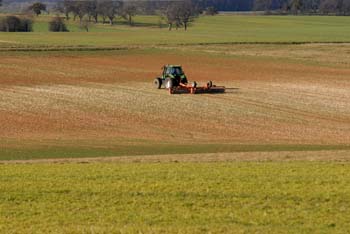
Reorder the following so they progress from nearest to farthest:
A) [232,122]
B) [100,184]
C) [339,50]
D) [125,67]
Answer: [100,184], [232,122], [125,67], [339,50]

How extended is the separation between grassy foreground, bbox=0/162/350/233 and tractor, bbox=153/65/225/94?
25760mm

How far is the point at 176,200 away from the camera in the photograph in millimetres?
13211

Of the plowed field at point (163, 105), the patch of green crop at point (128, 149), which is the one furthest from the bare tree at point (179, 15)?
the patch of green crop at point (128, 149)

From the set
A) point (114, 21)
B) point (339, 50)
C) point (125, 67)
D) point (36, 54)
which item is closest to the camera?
point (125, 67)

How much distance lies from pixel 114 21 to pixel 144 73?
117m

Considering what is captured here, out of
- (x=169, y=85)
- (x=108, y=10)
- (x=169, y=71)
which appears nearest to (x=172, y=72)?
(x=169, y=71)

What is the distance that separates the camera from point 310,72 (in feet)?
190

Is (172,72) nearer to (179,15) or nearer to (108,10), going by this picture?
(179,15)

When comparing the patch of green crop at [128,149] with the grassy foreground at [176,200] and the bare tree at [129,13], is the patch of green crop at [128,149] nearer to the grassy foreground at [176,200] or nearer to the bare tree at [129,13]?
the grassy foreground at [176,200]

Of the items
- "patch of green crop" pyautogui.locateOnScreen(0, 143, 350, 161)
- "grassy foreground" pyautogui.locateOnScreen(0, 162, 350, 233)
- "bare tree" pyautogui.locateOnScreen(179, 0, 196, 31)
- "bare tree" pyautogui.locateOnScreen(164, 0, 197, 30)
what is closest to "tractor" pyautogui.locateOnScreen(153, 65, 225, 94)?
"patch of green crop" pyautogui.locateOnScreen(0, 143, 350, 161)

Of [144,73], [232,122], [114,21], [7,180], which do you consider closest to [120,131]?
[232,122]

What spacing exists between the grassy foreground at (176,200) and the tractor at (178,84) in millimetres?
25760

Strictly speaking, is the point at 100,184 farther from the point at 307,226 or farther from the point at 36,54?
the point at 36,54

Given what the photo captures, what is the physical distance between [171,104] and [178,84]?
6.14m
